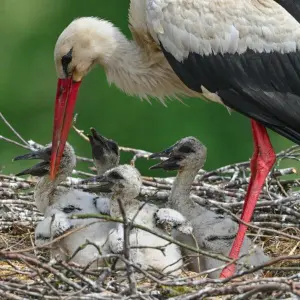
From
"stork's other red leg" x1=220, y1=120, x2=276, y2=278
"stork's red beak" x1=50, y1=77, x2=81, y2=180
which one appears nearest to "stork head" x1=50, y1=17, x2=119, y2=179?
"stork's red beak" x1=50, y1=77, x2=81, y2=180

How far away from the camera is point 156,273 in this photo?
4.93 metres

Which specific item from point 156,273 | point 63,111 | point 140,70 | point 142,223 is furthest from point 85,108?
point 156,273

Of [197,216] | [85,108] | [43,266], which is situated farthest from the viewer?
[85,108]

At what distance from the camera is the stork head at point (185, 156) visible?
580cm

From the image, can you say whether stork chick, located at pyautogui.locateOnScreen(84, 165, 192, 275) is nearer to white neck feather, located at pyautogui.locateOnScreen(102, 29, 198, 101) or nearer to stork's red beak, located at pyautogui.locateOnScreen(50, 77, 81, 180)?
stork's red beak, located at pyautogui.locateOnScreen(50, 77, 81, 180)

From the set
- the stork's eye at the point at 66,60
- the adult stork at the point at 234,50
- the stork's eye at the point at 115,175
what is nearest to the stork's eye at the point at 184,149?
the adult stork at the point at 234,50

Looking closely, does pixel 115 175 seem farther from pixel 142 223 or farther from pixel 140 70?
pixel 140 70

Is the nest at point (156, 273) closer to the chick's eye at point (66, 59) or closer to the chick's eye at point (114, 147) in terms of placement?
the chick's eye at point (114, 147)

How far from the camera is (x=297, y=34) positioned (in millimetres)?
5605

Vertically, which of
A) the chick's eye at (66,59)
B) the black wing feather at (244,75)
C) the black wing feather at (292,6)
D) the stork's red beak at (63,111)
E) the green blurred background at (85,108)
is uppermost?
the black wing feather at (292,6)

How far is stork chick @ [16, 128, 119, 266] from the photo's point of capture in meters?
5.33

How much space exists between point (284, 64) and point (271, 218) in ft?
2.85

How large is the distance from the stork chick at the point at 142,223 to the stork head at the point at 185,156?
1.02 feet

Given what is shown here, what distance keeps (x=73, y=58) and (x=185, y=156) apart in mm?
715
